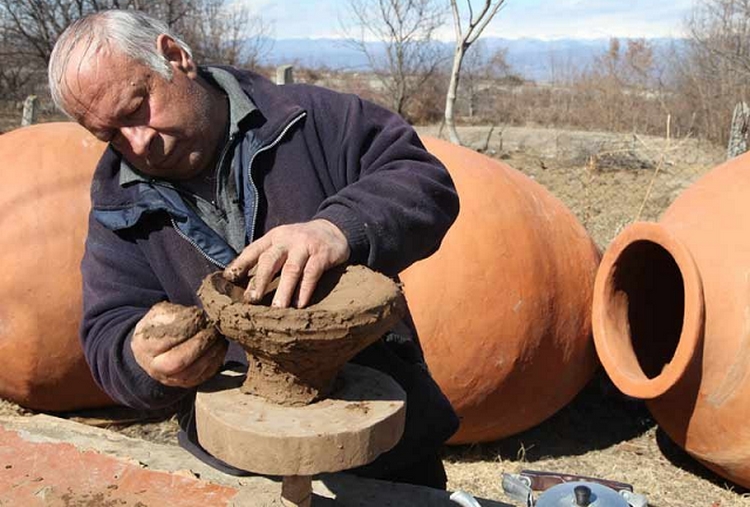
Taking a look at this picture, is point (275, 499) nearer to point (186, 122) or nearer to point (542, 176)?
point (186, 122)

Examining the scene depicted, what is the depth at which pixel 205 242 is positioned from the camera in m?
1.90

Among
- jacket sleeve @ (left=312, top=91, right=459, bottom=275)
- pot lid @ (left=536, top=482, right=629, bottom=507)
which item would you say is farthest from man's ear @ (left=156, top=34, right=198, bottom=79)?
pot lid @ (left=536, top=482, right=629, bottom=507)

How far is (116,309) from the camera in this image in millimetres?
1940

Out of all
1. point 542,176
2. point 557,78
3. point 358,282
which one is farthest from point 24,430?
point 557,78

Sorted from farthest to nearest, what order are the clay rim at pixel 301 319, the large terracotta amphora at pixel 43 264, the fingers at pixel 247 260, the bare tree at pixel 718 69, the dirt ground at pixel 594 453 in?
the bare tree at pixel 718 69 < the large terracotta amphora at pixel 43 264 < the dirt ground at pixel 594 453 < the fingers at pixel 247 260 < the clay rim at pixel 301 319

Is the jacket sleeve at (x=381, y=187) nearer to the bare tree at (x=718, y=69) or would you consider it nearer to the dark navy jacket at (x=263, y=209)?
the dark navy jacket at (x=263, y=209)

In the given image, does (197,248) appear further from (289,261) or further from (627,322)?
(627,322)

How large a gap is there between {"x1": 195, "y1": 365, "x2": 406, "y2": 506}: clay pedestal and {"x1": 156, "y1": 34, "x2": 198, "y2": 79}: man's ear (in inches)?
29.6

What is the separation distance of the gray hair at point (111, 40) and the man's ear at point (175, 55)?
0.05 ft

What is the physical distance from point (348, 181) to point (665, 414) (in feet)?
8.67

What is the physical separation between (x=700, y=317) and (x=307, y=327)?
8.56 feet

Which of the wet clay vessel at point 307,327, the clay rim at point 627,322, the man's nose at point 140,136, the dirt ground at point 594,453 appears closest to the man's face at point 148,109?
the man's nose at point 140,136

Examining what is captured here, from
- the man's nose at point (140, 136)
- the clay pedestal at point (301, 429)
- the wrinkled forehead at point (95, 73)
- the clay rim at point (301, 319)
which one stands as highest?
the wrinkled forehead at point (95, 73)

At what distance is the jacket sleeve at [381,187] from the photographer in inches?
66.2
